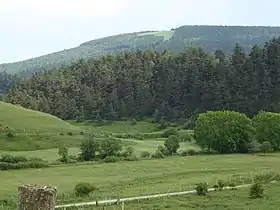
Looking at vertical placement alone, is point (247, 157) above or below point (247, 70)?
below

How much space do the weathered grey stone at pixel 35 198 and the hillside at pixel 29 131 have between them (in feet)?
364

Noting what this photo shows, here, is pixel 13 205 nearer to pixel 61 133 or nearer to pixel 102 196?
pixel 102 196

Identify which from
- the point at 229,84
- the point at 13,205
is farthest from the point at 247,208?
the point at 229,84

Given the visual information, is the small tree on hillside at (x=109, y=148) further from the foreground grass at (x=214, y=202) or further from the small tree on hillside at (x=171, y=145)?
the foreground grass at (x=214, y=202)

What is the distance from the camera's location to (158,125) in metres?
171

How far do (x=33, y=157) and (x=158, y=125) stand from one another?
3092 inches

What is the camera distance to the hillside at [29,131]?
388 feet

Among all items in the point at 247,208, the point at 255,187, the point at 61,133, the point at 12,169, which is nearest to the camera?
the point at 247,208

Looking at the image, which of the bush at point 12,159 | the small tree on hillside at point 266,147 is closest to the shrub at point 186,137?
the small tree on hillside at point 266,147

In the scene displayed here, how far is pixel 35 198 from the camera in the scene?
601 cm

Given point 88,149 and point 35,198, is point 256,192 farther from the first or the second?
point 88,149

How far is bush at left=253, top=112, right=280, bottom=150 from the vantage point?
120 metres

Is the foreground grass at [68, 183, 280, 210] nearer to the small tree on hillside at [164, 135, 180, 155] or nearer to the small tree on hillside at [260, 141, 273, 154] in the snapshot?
the small tree on hillside at [164, 135, 180, 155]

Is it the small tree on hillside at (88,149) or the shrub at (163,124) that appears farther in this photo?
the shrub at (163,124)
